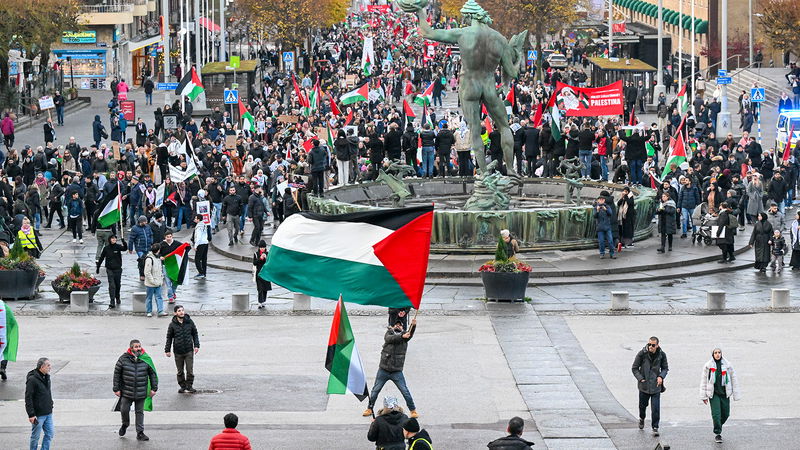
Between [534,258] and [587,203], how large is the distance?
4.74 metres

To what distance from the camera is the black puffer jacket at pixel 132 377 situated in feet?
67.3

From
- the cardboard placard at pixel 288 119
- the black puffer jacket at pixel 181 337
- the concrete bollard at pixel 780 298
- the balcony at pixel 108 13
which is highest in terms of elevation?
the balcony at pixel 108 13

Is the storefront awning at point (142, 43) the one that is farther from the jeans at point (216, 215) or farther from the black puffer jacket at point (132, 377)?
the black puffer jacket at point (132, 377)

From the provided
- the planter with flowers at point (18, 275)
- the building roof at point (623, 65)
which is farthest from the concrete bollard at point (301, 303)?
the building roof at point (623, 65)

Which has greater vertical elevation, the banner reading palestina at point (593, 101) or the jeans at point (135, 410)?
the banner reading palestina at point (593, 101)

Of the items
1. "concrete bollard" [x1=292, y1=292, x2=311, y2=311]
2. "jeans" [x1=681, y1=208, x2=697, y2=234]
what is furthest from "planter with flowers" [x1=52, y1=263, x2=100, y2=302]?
"jeans" [x1=681, y1=208, x2=697, y2=234]

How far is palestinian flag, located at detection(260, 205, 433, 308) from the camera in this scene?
20641 millimetres

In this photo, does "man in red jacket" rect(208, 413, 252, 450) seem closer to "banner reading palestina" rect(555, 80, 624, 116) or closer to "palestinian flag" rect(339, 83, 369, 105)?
"banner reading palestina" rect(555, 80, 624, 116)

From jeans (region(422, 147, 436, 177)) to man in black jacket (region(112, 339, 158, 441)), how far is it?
21.7 metres

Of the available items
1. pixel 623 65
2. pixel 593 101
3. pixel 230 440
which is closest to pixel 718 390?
pixel 230 440

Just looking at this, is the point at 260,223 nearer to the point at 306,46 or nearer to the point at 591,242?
the point at 591,242

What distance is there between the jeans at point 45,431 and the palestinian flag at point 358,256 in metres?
3.33

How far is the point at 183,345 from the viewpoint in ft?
74.2

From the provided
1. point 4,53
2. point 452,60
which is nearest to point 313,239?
point 4,53
